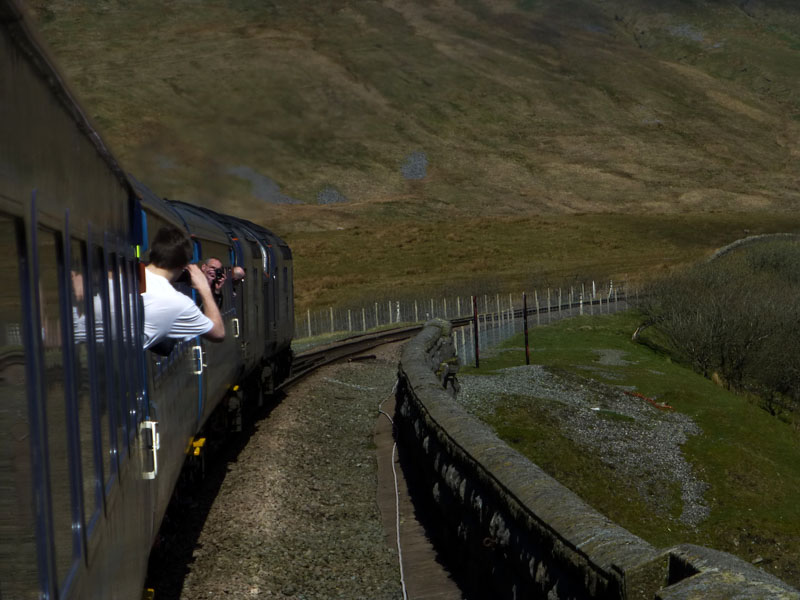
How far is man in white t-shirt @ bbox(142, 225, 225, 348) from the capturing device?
5070 millimetres

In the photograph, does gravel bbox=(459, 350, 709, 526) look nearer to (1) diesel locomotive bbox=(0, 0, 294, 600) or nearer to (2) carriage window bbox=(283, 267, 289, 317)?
(2) carriage window bbox=(283, 267, 289, 317)

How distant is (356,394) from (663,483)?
20.1 ft

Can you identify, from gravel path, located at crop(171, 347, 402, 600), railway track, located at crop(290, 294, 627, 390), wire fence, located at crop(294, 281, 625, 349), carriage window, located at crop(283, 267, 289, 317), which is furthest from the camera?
wire fence, located at crop(294, 281, 625, 349)

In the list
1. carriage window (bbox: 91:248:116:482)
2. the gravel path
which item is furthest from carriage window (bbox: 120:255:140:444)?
the gravel path

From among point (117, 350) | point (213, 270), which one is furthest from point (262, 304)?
point (117, 350)

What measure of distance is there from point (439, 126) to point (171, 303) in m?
158

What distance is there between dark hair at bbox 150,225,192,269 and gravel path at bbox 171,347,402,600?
131 inches

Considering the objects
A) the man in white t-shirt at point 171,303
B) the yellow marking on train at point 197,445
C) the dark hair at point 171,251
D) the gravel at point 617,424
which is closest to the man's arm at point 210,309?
the man in white t-shirt at point 171,303

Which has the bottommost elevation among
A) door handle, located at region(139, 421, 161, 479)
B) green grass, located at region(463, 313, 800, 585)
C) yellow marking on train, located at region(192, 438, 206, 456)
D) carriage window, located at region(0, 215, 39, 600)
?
green grass, located at region(463, 313, 800, 585)

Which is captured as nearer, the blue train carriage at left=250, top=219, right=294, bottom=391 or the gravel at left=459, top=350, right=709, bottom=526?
the gravel at left=459, top=350, right=709, bottom=526

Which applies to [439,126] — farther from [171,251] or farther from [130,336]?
[130,336]

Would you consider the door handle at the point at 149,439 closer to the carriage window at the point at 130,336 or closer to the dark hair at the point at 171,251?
Answer: the carriage window at the point at 130,336

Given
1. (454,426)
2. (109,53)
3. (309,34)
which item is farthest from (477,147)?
(454,426)

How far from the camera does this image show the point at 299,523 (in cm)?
961
